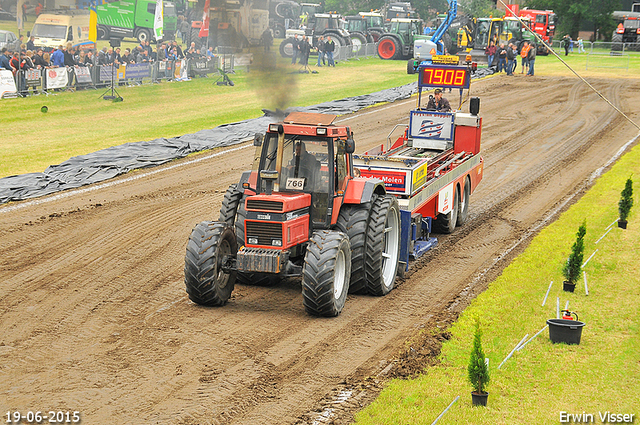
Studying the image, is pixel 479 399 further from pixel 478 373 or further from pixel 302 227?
pixel 302 227

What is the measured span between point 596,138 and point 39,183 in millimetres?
18291

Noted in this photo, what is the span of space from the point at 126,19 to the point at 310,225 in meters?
44.5

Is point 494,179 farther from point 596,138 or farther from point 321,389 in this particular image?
point 321,389

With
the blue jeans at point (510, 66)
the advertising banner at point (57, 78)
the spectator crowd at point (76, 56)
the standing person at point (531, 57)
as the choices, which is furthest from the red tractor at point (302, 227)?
the blue jeans at point (510, 66)

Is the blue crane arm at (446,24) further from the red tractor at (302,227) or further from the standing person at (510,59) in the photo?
the red tractor at (302,227)

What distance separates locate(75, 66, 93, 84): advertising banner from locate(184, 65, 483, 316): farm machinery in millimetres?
22029

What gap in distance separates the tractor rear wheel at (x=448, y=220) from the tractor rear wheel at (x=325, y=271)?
518 centimetres

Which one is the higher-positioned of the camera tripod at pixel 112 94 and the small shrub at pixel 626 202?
the camera tripod at pixel 112 94

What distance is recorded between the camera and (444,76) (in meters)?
17.4

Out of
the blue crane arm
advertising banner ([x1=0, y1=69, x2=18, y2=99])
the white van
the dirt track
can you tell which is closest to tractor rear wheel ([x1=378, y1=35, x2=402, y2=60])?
the blue crane arm

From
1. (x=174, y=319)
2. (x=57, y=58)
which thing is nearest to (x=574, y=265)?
(x=174, y=319)

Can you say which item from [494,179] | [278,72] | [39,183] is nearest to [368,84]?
[494,179]

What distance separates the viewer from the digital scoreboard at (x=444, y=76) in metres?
17.2

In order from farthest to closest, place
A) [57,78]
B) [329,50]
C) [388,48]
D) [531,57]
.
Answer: [388,48] → [329,50] → [531,57] → [57,78]
